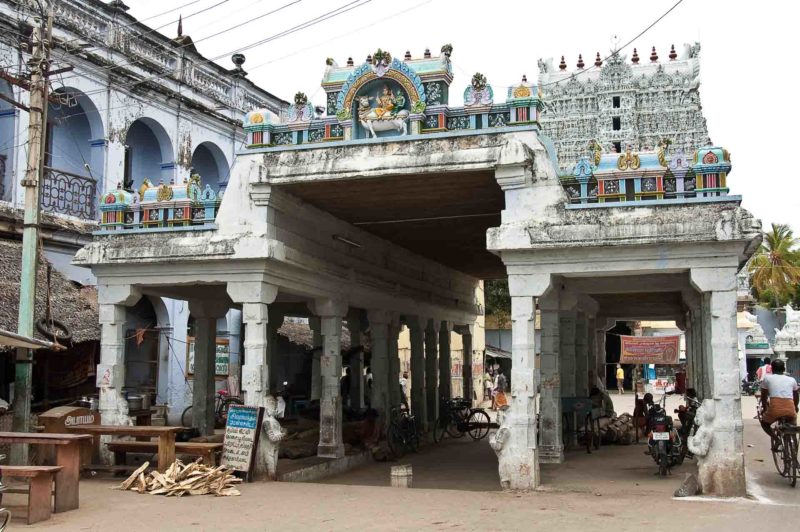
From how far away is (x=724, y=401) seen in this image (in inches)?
403

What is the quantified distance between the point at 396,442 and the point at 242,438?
590cm

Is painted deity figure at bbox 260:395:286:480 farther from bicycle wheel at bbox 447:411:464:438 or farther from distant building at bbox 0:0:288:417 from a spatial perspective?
bicycle wheel at bbox 447:411:464:438

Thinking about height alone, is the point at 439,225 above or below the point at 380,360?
above

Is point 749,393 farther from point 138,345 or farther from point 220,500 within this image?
point 220,500

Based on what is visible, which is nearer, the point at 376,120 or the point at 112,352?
the point at 376,120

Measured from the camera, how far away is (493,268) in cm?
2223

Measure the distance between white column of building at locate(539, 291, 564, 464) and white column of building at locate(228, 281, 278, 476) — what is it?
4750mm

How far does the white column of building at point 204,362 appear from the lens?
16.3 metres

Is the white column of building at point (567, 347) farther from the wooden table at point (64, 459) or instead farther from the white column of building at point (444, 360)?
the wooden table at point (64, 459)

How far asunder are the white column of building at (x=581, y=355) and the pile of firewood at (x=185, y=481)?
31.4 ft

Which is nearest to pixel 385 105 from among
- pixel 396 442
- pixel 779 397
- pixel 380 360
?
pixel 380 360

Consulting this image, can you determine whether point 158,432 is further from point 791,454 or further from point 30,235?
point 791,454

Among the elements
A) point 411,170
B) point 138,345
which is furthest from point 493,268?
point 411,170

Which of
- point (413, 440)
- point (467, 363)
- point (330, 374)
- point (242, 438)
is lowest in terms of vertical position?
point (413, 440)
